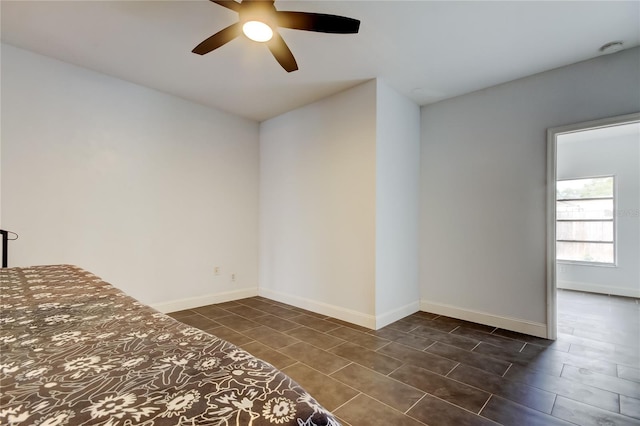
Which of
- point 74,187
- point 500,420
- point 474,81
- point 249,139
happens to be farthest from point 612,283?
point 74,187

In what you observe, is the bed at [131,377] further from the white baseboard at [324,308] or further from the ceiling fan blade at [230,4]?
the white baseboard at [324,308]

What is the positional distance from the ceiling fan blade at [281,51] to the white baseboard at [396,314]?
2.60 m

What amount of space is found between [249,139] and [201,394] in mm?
4313

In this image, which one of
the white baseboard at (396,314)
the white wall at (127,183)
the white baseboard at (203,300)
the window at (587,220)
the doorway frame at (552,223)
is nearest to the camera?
the white wall at (127,183)

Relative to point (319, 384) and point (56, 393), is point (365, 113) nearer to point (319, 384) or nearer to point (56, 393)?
point (319, 384)

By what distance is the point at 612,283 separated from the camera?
16.1 feet

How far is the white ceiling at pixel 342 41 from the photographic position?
2.23m

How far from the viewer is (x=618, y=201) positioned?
4.96 metres

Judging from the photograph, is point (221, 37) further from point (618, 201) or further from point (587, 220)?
point (587, 220)

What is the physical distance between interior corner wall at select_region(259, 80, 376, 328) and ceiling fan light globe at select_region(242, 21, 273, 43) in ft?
5.13

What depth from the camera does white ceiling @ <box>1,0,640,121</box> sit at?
2.23 metres

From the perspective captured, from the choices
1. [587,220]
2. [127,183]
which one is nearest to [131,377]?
[127,183]

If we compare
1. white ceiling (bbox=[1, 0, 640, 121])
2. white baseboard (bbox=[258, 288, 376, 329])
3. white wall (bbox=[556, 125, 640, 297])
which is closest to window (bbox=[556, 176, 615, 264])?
white wall (bbox=[556, 125, 640, 297])

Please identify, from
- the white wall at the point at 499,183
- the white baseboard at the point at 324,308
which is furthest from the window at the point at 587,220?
the white baseboard at the point at 324,308
